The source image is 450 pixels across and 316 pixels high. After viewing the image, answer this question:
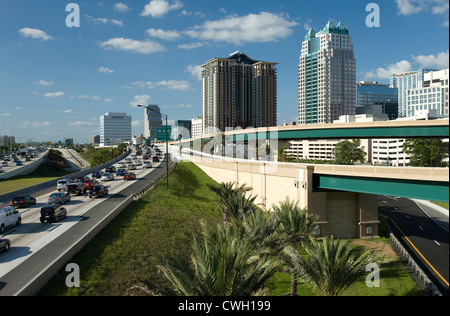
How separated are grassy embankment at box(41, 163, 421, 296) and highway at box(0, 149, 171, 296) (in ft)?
4.82

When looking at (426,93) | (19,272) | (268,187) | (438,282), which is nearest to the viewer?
(19,272)

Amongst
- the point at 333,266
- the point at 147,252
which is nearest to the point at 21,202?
the point at 147,252

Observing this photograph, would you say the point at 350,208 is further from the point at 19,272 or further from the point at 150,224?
the point at 19,272

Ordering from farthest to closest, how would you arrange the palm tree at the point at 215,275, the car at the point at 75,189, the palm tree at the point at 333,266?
1. the car at the point at 75,189
2. the palm tree at the point at 333,266
3. the palm tree at the point at 215,275

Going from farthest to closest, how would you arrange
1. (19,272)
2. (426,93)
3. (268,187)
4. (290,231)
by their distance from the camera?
1. (426,93)
2. (268,187)
3. (290,231)
4. (19,272)

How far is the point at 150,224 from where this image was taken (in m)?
29.8

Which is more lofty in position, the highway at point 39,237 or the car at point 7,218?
the car at point 7,218

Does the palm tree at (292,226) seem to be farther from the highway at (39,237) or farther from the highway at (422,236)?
the highway at (39,237)

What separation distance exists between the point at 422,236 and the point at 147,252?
31.8 meters

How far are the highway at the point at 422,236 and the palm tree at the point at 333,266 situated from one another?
6.34m

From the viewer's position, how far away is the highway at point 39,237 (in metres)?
17.4

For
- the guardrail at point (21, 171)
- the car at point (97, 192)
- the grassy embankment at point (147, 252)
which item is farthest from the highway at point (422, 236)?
the guardrail at point (21, 171)
